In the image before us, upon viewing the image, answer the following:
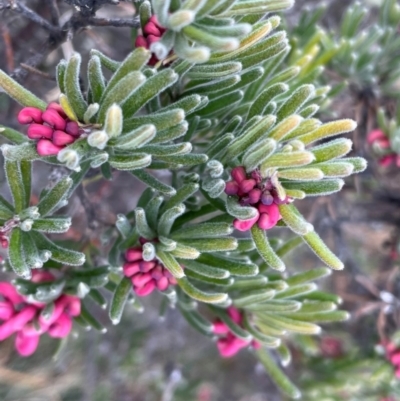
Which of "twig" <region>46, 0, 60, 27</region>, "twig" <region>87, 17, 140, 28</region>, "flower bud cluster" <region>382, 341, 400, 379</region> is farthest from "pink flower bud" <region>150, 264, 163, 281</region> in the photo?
"flower bud cluster" <region>382, 341, 400, 379</region>

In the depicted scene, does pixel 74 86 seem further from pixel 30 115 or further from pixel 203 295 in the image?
pixel 203 295

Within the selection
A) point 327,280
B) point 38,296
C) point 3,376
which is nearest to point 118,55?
point 38,296

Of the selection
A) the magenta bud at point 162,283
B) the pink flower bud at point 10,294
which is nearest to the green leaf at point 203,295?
the magenta bud at point 162,283

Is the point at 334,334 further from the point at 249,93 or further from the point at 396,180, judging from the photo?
the point at 249,93

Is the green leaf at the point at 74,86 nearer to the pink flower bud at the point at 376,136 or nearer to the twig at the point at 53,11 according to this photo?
the twig at the point at 53,11

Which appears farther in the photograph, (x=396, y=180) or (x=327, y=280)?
(x=327, y=280)

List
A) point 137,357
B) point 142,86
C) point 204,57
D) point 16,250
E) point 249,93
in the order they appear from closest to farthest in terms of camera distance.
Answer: point 204,57
point 142,86
point 16,250
point 249,93
point 137,357

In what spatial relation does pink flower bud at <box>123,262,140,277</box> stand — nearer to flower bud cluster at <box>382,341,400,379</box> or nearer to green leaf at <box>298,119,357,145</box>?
green leaf at <box>298,119,357,145</box>

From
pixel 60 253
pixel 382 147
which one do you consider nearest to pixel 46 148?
pixel 60 253
